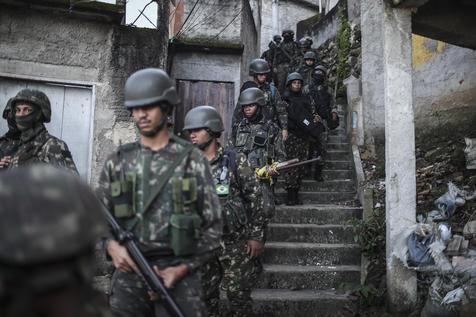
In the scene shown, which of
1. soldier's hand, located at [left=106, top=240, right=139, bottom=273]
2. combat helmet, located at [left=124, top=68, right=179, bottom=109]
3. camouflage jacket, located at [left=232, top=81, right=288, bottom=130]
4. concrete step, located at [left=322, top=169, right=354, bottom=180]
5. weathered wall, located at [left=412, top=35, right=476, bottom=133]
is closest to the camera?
soldier's hand, located at [left=106, top=240, right=139, bottom=273]

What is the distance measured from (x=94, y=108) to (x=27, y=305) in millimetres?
5340

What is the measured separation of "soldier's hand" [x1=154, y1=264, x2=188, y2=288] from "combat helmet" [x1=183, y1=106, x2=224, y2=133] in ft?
6.17

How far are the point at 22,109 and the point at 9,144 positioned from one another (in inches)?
15.4

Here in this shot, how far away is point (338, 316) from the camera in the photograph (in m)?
5.10

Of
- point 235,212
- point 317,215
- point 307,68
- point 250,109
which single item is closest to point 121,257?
point 235,212

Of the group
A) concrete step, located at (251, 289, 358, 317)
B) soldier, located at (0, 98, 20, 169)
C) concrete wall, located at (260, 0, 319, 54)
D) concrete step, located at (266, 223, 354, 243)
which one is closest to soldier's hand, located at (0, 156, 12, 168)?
soldier, located at (0, 98, 20, 169)

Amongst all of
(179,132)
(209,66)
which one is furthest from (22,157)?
(209,66)

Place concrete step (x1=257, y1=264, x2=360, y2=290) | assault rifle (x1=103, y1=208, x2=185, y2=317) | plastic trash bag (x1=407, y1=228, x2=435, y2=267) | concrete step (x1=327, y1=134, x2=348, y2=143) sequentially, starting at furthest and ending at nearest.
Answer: concrete step (x1=327, y1=134, x2=348, y2=143), concrete step (x1=257, y1=264, x2=360, y2=290), plastic trash bag (x1=407, y1=228, x2=435, y2=267), assault rifle (x1=103, y1=208, x2=185, y2=317)

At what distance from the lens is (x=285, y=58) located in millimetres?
→ 11922

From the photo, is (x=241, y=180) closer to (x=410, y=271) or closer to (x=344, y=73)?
(x=410, y=271)

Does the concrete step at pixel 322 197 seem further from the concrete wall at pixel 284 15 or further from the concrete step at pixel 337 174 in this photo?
the concrete wall at pixel 284 15

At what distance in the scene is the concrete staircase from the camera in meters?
5.13

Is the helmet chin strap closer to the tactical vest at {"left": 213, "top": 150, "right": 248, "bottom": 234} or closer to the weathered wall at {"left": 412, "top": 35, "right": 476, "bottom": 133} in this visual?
the tactical vest at {"left": 213, "top": 150, "right": 248, "bottom": 234}

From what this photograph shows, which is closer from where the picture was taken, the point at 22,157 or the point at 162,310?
the point at 162,310
